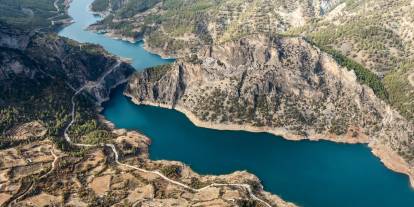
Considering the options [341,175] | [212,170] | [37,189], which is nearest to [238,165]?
[212,170]

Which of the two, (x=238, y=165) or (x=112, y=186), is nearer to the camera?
(x=112, y=186)

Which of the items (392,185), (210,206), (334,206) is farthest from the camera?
(392,185)

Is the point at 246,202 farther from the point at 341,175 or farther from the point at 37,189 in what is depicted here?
the point at 37,189

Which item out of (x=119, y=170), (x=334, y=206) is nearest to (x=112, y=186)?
(x=119, y=170)

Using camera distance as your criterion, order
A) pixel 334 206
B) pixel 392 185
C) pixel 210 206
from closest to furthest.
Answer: pixel 210 206 < pixel 334 206 < pixel 392 185

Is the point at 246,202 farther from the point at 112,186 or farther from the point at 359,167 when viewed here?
Result: the point at 359,167

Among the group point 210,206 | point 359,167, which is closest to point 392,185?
point 359,167

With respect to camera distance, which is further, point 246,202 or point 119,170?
point 119,170
